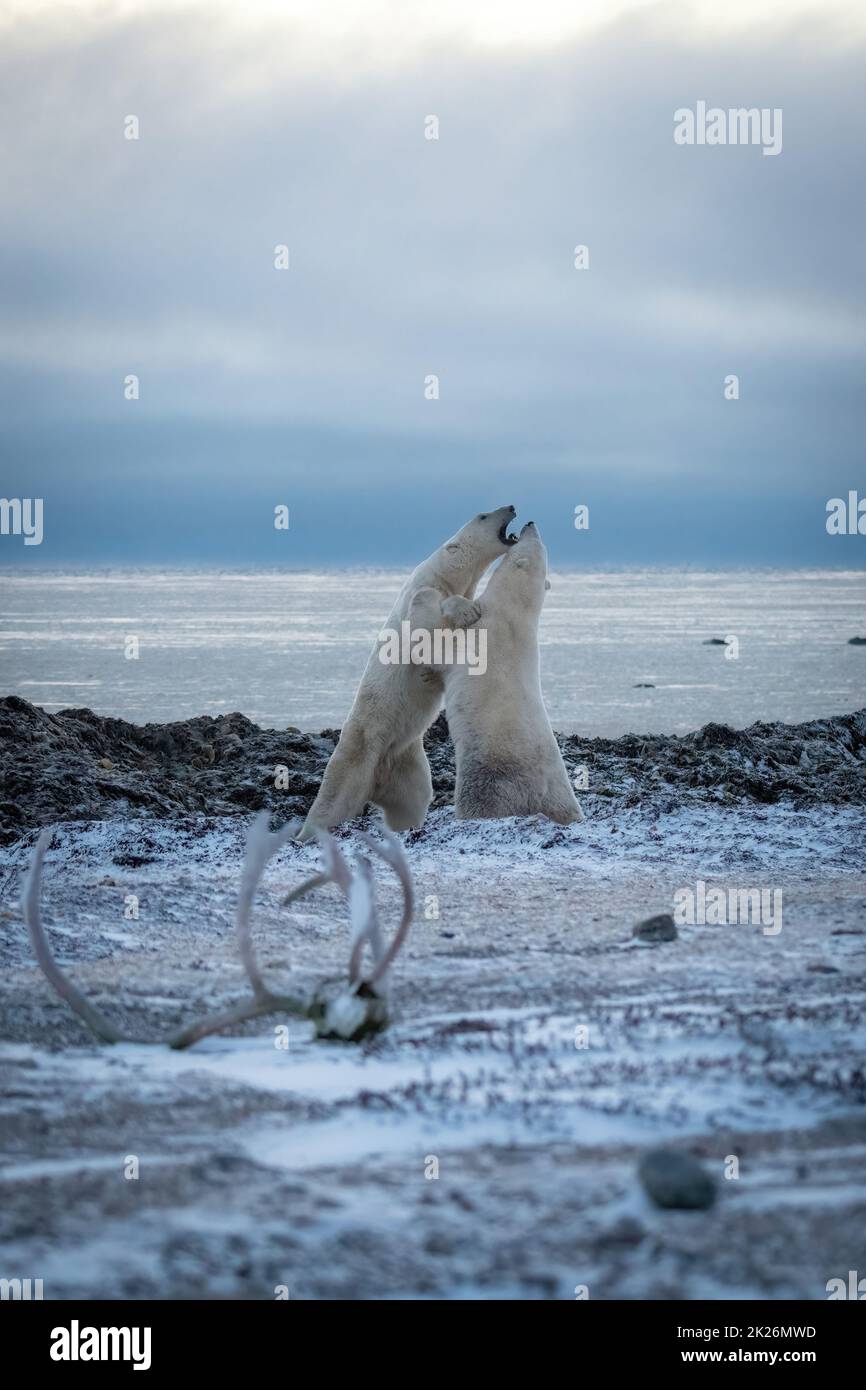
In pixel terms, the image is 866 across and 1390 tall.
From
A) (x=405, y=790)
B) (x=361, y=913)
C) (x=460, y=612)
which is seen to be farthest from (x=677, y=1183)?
(x=405, y=790)

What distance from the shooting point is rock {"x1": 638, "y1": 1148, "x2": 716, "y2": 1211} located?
2.87 metres

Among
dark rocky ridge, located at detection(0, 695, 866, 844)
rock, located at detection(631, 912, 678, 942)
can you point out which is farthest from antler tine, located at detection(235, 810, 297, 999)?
dark rocky ridge, located at detection(0, 695, 866, 844)

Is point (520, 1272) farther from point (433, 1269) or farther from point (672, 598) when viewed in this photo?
point (672, 598)

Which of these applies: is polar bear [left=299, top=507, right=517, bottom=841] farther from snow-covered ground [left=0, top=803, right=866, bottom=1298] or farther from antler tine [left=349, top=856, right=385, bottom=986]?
antler tine [left=349, top=856, right=385, bottom=986]

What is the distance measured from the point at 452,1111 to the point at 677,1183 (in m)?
0.77

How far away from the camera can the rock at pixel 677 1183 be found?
9.41 ft

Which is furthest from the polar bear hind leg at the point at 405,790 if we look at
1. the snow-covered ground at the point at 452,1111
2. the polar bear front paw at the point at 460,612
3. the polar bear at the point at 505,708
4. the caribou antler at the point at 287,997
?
the caribou antler at the point at 287,997

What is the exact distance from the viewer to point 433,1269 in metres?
2.68

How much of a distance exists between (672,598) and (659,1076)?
48.5m

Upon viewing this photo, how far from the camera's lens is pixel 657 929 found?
5484mm

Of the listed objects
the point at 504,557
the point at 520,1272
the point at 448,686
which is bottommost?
the point at 520,1272

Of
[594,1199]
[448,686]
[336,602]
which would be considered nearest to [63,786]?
[448,686]

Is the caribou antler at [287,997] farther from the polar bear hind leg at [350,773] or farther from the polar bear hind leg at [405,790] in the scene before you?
the polar bear hind leg at [405,790]

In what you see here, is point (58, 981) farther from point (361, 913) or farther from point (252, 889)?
point (361, 913)
